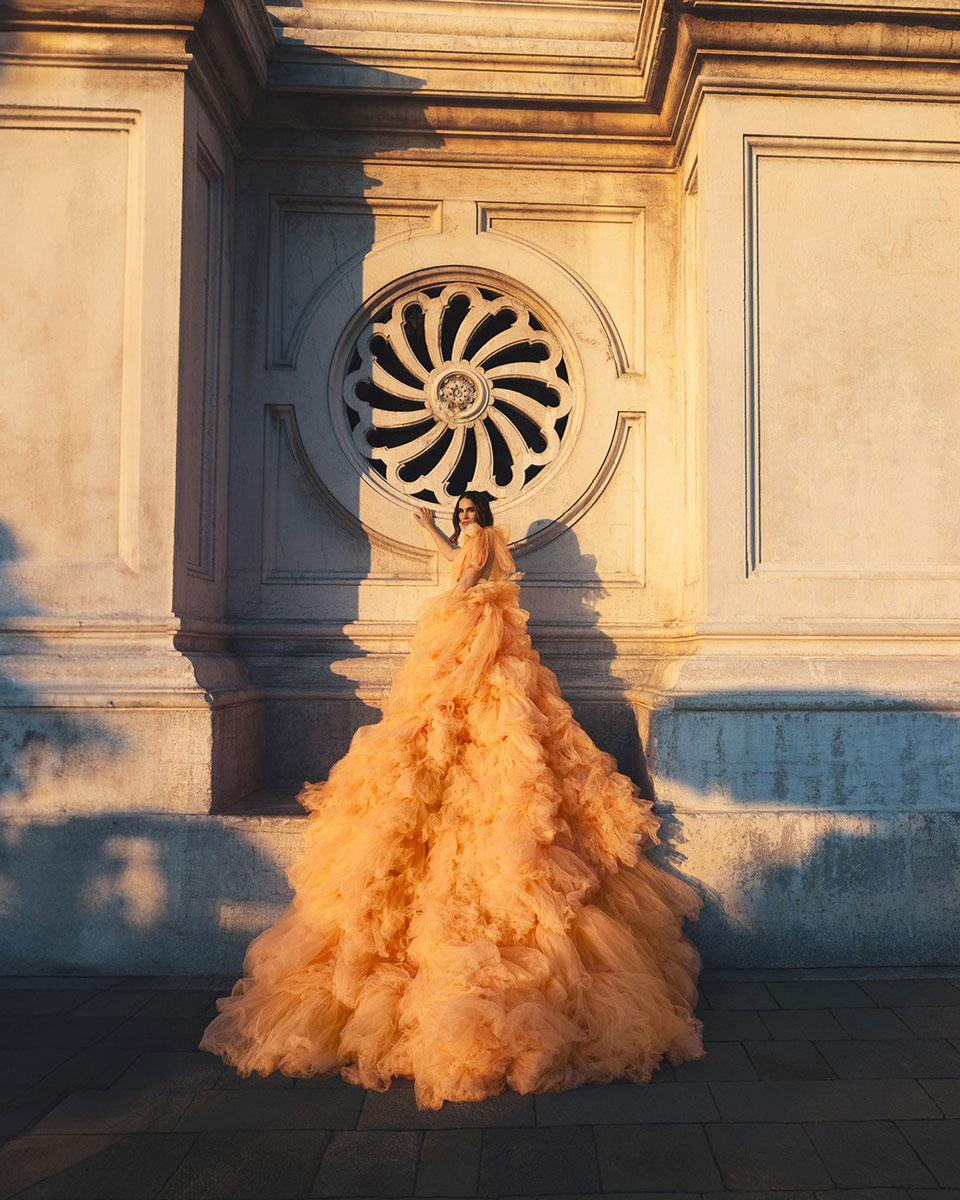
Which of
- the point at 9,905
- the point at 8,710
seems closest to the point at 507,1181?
the point at 9,905

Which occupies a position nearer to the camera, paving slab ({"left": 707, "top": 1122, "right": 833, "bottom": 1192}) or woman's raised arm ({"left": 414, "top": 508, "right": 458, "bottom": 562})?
paving slab ({"left": 707, "top": 1122, "right": 833, "bottom": 1192})

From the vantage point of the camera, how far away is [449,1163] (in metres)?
2.77

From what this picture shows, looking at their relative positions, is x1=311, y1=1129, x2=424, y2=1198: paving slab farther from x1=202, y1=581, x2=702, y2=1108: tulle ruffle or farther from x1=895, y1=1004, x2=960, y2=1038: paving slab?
x1=895, y1=1004, x2=960, y2=1038: paving slab

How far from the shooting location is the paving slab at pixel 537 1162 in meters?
2.66

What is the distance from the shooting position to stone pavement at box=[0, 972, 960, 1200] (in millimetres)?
2672

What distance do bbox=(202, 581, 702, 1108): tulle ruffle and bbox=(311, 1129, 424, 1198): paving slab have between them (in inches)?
9.4

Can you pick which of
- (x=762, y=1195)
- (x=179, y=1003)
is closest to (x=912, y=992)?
(x=762, y=1195)

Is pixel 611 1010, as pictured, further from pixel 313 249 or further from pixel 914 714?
pixel 313 249

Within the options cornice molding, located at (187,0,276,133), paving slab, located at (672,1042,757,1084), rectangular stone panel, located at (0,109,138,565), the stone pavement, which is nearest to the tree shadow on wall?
rectangular stone panel, located at (0,109,138,565)

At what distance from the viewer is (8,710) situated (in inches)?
178

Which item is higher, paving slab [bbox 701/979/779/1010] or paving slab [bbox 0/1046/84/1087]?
paving slab [bbox 0/1046/84/1087]

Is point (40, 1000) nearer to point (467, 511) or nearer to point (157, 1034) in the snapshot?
point (157, 1034)

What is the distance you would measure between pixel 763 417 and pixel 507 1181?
3.79 m

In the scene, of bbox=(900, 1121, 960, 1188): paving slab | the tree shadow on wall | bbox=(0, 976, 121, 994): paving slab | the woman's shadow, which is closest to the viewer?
bbox=(900, 1121, 960, 1188): paving slab
